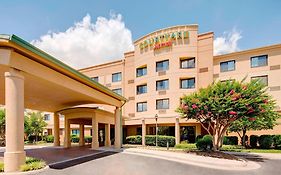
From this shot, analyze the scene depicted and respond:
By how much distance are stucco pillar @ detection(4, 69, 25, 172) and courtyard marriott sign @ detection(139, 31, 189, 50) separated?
933 inches

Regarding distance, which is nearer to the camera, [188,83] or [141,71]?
[188,83]

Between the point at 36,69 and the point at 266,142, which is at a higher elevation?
the point at 36,69

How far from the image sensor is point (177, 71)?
99.7ft

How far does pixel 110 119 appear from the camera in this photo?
26.0 meters

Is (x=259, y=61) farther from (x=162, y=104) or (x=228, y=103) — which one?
(x=228, y=103)

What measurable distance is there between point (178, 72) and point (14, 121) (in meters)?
23.6

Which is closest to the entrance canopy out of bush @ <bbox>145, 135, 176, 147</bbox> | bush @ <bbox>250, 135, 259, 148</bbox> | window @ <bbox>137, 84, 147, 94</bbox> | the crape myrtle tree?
the crape myrtle tree

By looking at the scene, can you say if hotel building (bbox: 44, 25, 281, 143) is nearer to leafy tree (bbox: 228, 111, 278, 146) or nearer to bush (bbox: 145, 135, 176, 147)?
bush (bbox: 145, 135, 176, 147)

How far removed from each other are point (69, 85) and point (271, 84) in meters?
25.2

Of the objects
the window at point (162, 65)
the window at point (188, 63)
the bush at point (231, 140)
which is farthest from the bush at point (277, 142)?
the window at point (162, 65)

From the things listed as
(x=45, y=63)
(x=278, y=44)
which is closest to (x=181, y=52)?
(x=278, y=44)

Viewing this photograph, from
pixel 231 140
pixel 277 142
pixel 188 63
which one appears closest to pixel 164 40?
pixel 188 63

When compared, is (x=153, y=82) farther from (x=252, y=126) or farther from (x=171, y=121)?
(x=252, y=126)

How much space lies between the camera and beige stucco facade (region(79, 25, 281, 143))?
27750mm
